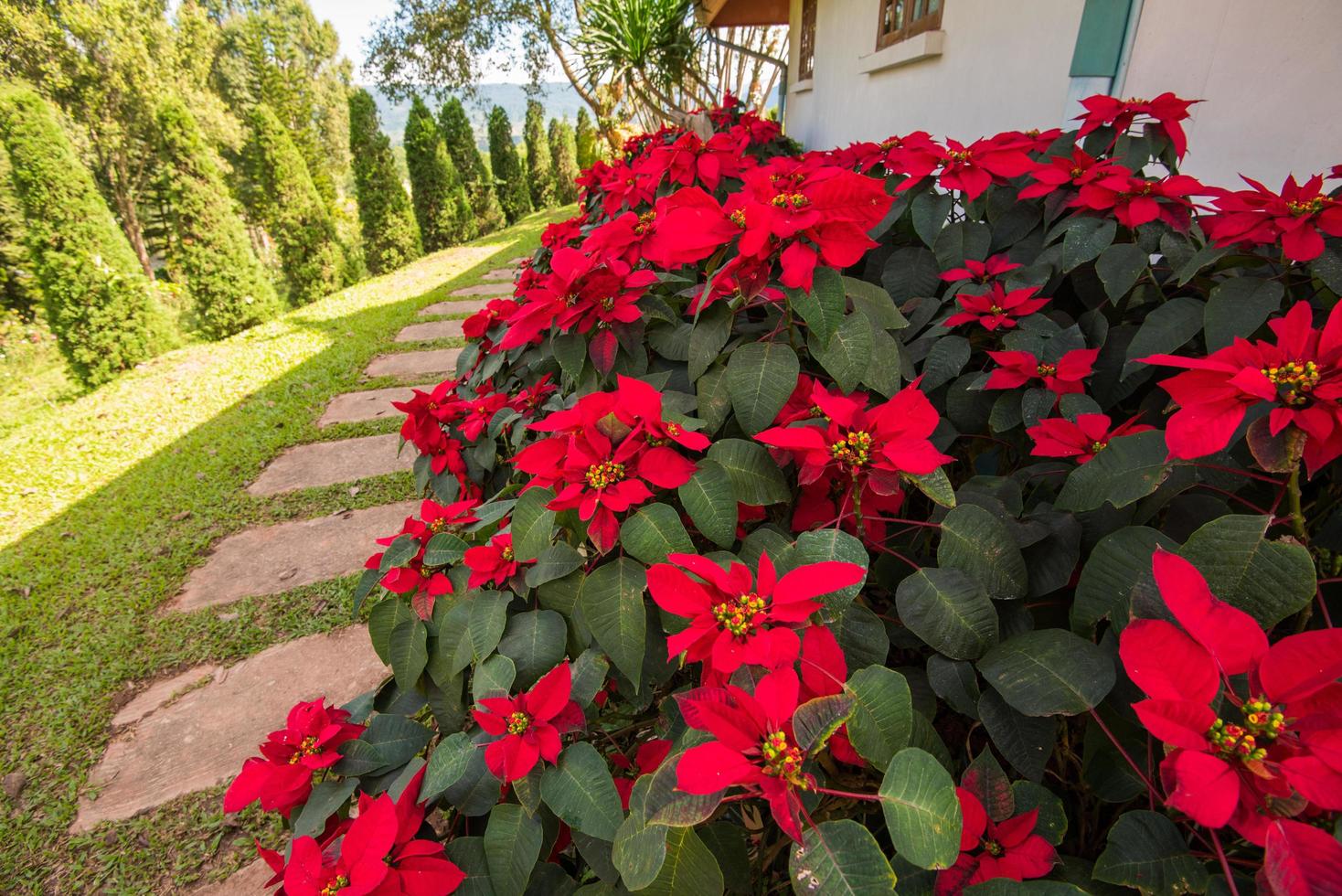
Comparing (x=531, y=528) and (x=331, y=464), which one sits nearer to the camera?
(x=531, y=528)

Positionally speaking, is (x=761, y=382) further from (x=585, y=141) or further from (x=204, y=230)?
(x=585, y=141)

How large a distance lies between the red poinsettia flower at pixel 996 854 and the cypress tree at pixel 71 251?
277 inches

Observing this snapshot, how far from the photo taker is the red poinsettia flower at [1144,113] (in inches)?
42.5

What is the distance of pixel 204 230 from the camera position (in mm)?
6059

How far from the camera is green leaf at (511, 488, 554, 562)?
69 centimetres

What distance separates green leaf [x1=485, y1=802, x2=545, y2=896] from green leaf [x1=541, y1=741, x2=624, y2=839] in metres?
0.03

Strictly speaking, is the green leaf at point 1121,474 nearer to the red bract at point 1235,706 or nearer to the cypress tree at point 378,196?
the red bract at point 1235,706

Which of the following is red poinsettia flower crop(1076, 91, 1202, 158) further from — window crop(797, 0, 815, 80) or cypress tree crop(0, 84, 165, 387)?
cypress tree crop(0, 84, 165, 387)

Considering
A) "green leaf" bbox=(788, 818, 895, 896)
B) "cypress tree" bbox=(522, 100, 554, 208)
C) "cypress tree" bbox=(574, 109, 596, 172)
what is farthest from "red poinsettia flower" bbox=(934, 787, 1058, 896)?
"cypress tree" bbox=(522, 100, 554, 208)

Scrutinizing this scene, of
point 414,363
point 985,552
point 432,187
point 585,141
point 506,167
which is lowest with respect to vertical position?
point 414,363

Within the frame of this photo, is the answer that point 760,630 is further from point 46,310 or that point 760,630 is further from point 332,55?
point 332,55

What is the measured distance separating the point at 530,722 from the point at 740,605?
0.27 metres

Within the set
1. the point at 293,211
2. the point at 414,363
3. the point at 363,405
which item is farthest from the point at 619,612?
the point at 293,211

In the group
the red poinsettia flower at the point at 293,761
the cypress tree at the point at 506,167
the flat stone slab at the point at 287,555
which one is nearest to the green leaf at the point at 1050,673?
the red poinsettia flower at the point at 293,761
